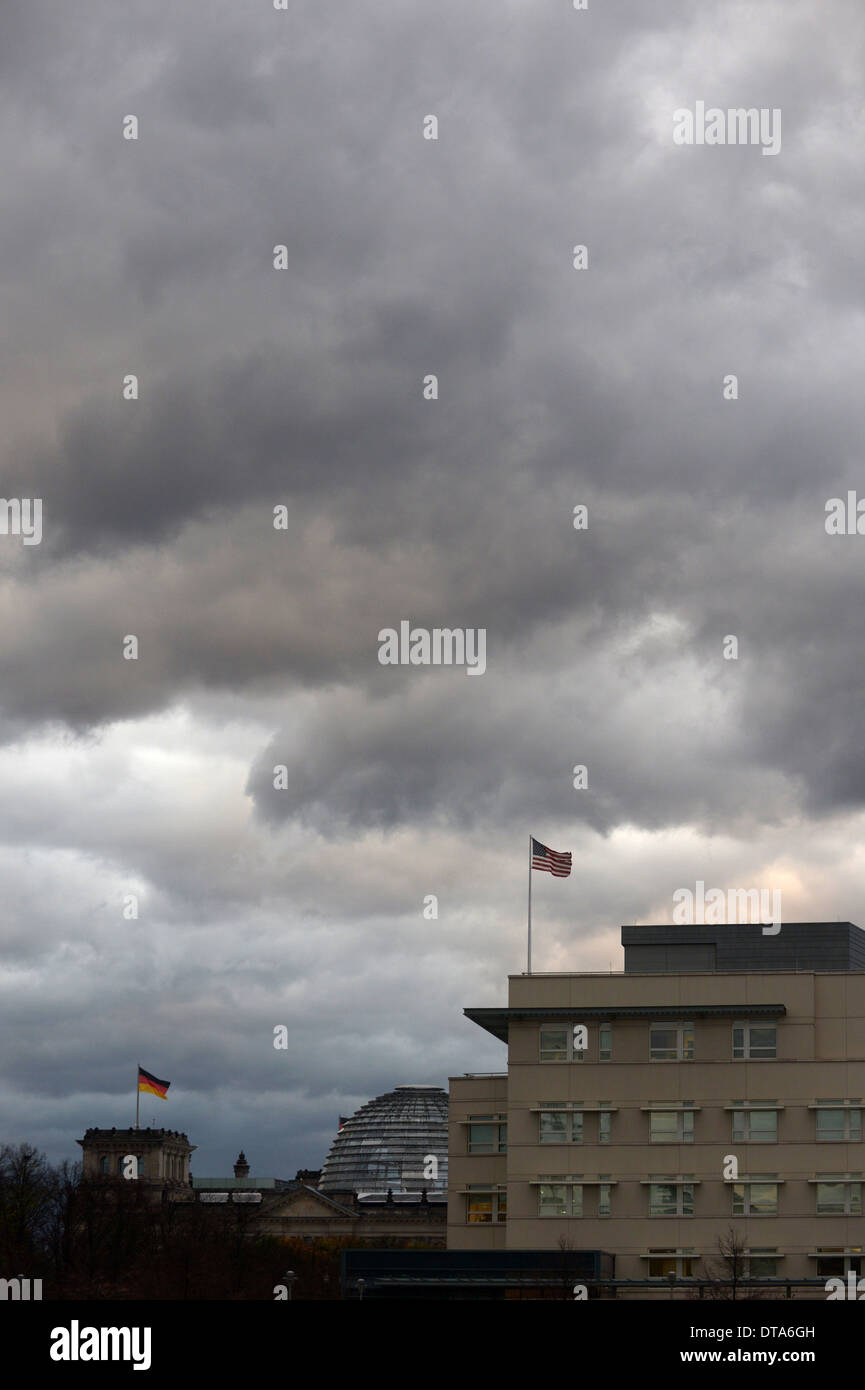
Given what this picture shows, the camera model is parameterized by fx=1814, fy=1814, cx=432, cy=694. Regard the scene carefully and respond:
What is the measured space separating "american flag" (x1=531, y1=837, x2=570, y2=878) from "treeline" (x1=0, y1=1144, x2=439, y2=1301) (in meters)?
37.9

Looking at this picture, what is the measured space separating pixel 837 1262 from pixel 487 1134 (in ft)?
75.6

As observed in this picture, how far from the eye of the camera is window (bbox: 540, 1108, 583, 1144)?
357ft

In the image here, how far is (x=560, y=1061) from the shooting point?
11050 cm

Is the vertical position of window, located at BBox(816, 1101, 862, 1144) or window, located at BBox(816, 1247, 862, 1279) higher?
window, located at BBox(816, 1101, 862, 1144)

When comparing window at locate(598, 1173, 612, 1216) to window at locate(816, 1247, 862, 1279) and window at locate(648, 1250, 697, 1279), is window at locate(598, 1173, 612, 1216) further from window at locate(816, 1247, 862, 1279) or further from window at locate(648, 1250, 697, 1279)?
window at locate(816, 1247, 862, 1279)

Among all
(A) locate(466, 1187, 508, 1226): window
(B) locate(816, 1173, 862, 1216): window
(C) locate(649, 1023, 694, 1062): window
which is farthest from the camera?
(A) locate(466, 1187, 508, 1226): window

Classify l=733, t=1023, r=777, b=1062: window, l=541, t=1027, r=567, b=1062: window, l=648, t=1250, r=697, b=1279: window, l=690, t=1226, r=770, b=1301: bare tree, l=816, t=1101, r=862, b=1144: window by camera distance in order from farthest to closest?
l=541, t=1027, r=567, b=1062: window, l=733, t=1023, r=777, b=1062: window, l=816, t=1101, r=862, b=1144: window, l=648, t=1250, r=697, b=1279: window, l=690, t=1226, r=770, b=1301: bare tree

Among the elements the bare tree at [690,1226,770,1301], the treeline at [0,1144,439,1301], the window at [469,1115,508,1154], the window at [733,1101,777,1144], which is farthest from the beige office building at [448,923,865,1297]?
the treeline at [0,1144,439,1301]

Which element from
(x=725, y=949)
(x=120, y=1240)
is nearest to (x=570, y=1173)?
(x=725, y=949)

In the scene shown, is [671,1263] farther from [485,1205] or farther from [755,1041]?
[755,1041]

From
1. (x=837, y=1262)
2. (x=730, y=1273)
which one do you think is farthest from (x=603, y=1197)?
(x=837, y=1262)

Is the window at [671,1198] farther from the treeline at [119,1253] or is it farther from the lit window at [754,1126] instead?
the treeline at [119,1253]
